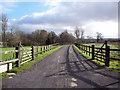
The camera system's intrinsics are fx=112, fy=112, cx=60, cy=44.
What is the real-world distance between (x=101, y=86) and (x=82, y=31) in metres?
79.7

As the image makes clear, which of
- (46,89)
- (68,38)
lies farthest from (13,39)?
(68,38)

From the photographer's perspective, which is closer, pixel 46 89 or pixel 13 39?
pixel 46 89

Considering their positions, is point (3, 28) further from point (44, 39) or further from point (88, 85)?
point (88, 85)

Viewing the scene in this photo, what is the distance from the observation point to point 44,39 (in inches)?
2542

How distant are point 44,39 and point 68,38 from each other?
1889cm

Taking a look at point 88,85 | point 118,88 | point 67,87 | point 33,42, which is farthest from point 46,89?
point 33,42

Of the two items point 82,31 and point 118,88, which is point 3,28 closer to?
point 118,88

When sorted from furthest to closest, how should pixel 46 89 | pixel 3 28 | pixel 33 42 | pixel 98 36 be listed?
pixel 98 36, pixel 33 42, pixel 3 28, pixel 46 89

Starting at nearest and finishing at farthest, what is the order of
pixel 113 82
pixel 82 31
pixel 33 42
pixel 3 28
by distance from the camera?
pixel 113 82 → pixel 3 28 → pixel 33 42 → pixel 82 31

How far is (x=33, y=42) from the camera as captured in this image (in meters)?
62.1

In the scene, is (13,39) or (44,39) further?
(44,39)

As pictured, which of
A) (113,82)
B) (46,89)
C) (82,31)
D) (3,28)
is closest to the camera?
(46,89)

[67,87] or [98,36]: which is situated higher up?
[98,36]

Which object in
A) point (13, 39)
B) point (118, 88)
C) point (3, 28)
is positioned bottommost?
point (118, 88)
